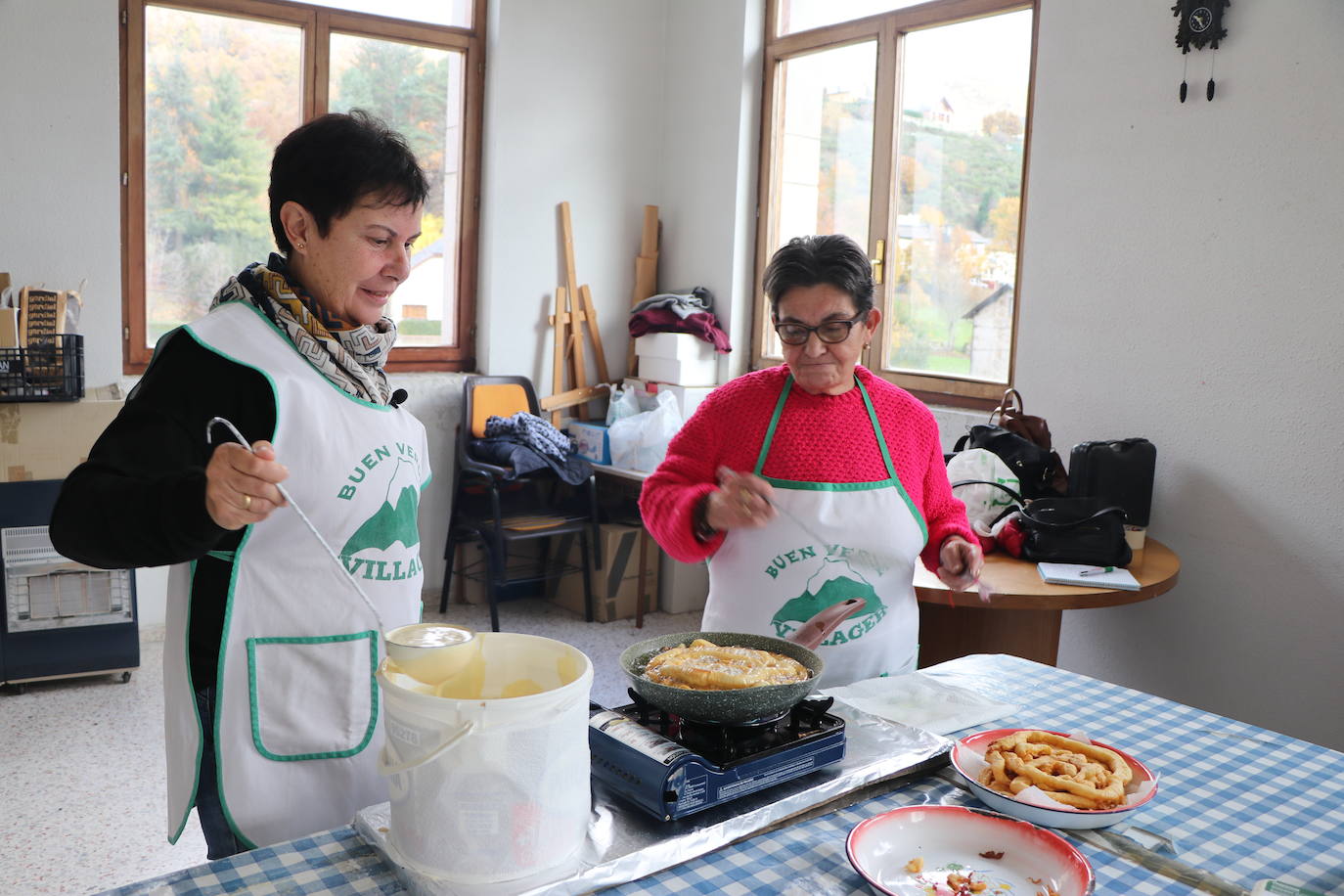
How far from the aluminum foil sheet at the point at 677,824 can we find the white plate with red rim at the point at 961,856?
3.0 inches

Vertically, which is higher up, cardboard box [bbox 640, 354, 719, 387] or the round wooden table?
cardboard box [bbox 640, 354, 719, 387]

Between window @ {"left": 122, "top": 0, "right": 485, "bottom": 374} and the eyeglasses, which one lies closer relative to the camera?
the eyeglasses

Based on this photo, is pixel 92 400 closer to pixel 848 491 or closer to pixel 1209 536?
pixel 848 491

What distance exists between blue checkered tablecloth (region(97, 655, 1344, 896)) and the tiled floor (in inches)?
67.0

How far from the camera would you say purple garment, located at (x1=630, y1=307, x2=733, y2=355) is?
190 inches

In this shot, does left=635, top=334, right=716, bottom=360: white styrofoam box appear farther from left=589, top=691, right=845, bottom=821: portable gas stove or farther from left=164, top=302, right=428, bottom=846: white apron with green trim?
left=589, top=691, right=845, bottom=821: portable gas stove

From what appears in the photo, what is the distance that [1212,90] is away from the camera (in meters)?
3.03

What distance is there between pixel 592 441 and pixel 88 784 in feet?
7.99

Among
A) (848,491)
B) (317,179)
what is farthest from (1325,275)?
(317,179)

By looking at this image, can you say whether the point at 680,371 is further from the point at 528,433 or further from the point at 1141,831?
the point at 1141,831

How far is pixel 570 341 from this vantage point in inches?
201

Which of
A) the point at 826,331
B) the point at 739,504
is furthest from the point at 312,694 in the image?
the point at 826,331

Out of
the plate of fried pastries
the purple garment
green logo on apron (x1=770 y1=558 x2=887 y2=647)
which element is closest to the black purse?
green logo on apron (x1=770 y1=558 x2=887 y2=647)

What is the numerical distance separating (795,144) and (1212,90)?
6.69ft
